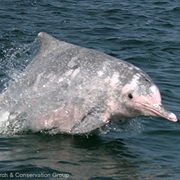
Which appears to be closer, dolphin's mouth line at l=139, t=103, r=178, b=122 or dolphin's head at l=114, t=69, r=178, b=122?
dolphin's mouth line at l=139, t=103, r=178, b=122

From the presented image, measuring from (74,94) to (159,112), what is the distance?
1.79 m

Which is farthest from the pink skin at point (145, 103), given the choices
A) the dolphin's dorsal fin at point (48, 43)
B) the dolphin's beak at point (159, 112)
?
the dolphin's dorsal fin at point (48, 43)

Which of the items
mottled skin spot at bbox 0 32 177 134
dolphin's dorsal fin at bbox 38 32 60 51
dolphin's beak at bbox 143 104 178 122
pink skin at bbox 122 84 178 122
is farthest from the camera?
dolphin's dorsal fin at bbox 38 32 60 51

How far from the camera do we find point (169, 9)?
2895 centimetres

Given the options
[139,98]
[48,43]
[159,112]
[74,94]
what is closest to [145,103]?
[139,98]

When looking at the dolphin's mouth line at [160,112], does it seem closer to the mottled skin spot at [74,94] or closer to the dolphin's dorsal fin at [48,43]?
the mottled skin spot at [74,94]

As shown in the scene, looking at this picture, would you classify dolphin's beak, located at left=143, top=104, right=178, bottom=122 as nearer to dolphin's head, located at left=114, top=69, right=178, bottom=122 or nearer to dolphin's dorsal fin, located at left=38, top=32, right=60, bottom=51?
dolphin's head, located at left=114, top=69, right=178, bottom=122

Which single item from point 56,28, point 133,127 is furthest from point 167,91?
point 56,28

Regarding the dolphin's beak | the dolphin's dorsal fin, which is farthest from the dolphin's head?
the dolphin's dorsal fin

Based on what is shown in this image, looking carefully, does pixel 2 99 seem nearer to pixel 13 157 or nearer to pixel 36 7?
pixel 13 157

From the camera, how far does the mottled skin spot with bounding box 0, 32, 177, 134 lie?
12992 mm

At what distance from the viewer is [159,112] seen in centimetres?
1264

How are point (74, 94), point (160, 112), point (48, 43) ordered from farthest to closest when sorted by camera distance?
point (48, 43), point (74, 94), point (160, 112)

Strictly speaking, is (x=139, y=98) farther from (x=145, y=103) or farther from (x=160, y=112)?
(x=160, y=112)
